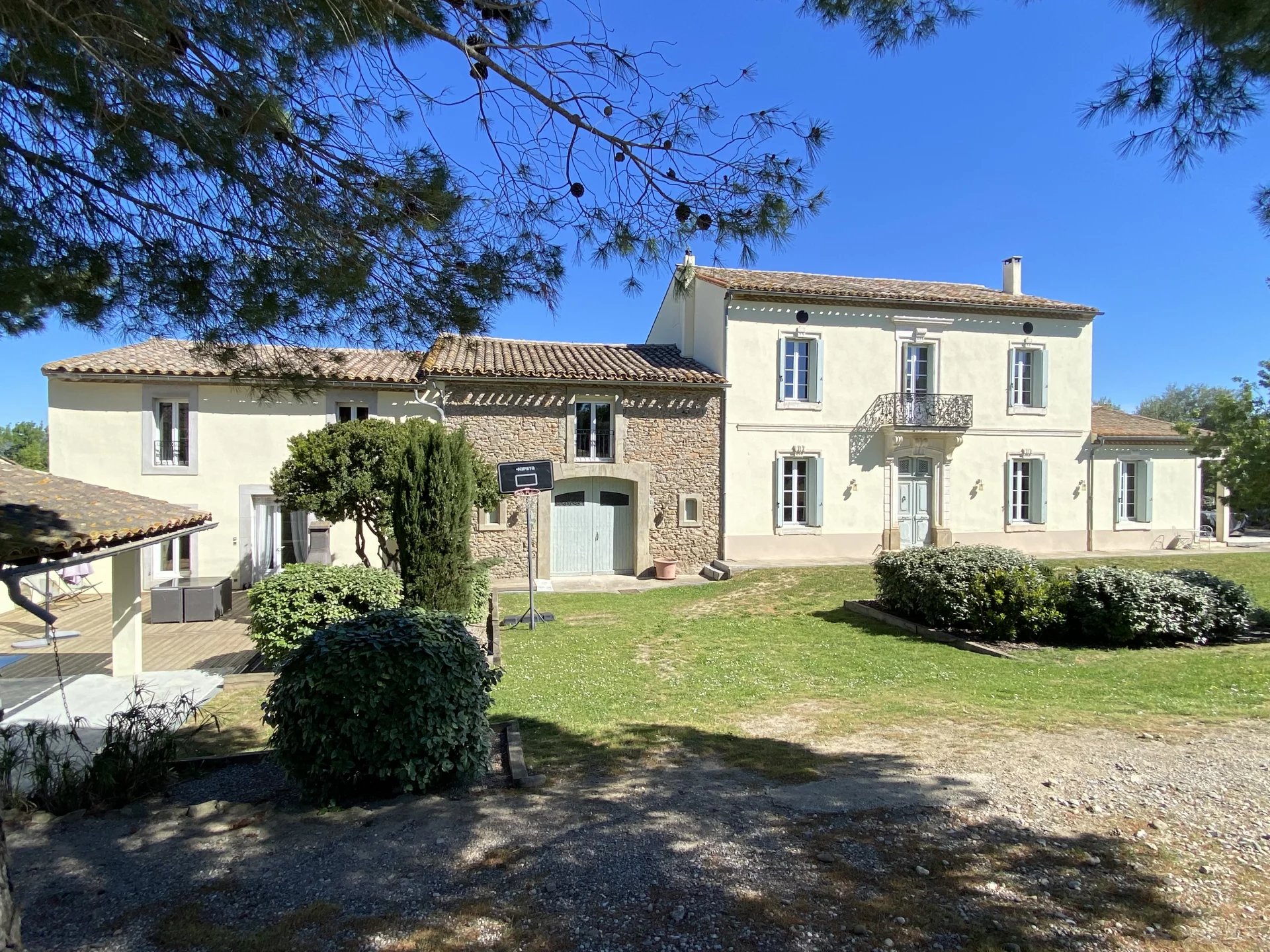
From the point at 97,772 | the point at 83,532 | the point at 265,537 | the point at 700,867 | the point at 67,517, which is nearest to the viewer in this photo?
the point at 700,867

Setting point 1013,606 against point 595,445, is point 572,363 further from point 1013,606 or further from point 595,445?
point 1013,606

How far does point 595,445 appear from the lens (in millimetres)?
16781

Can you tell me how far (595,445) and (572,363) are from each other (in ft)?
7.08

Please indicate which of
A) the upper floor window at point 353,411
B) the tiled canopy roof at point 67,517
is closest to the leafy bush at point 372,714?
the tiled canopy roof at point 67,517

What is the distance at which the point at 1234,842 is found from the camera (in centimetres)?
352

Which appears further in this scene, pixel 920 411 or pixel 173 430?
pixel 920 411

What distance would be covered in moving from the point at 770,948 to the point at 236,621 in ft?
40.5

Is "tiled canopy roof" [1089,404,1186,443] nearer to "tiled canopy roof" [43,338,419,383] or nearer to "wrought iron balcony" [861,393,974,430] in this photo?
"wrought iron balcony" [861,393,974,430]

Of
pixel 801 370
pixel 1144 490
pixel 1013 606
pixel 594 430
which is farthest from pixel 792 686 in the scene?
pixel 1144 490

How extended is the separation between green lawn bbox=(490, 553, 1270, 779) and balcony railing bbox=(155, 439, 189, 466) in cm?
897

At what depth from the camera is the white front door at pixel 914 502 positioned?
1831cm

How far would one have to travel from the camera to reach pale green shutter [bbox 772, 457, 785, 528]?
17688mm

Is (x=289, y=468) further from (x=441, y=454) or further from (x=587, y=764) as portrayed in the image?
(x=587, y=764)

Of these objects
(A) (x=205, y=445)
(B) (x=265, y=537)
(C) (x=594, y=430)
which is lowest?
(B) (x=265, y=537)
